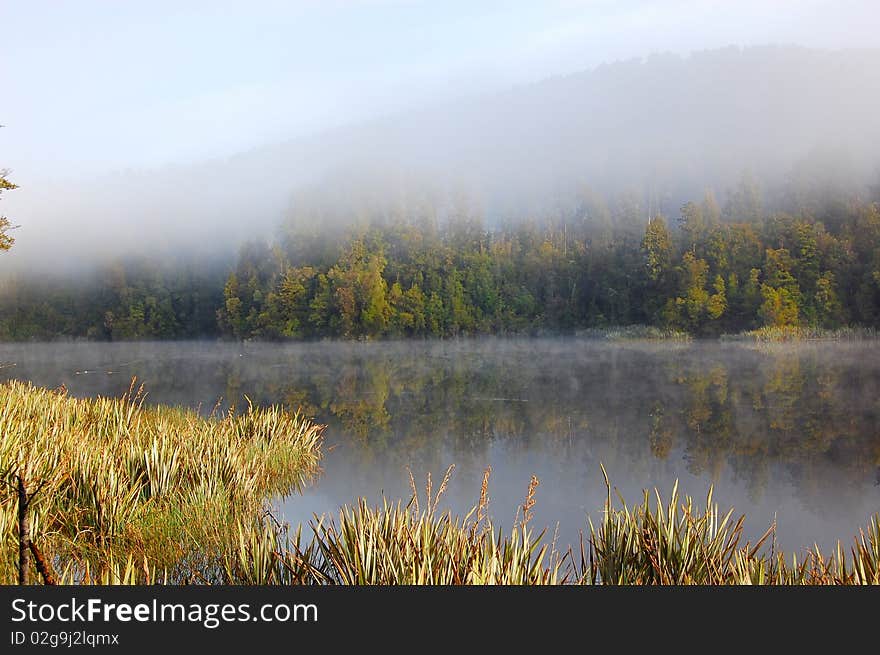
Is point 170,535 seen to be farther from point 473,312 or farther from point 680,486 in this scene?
point 473,312

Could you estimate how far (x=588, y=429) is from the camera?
1553 cm

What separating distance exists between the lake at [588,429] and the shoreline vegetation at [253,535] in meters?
1.01

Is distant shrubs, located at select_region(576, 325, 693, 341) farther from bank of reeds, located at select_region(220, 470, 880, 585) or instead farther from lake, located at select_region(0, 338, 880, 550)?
bank of reeds, located at select_region(220, 470, 880, 585)

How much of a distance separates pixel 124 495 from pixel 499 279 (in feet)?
224

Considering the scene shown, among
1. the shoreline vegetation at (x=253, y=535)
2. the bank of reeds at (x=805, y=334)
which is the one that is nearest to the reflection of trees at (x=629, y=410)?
the shoreline vegetation at (x=253, y=535)

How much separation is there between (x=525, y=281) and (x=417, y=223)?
68.8 feet

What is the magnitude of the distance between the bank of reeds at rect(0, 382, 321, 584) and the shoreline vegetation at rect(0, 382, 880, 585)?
2 centimetres

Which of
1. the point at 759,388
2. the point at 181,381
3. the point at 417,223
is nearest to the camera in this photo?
the point at 759,388

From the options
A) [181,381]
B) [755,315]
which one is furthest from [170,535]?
[755,315]

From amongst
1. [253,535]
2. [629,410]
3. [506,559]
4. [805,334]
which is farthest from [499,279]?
[506,559]

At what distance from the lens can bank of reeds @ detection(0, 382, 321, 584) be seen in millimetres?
5250

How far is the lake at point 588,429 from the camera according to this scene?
30.7 ft

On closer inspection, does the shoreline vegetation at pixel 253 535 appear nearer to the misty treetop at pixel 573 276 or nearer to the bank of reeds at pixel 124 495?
the bank of reeds at pixel 124 495

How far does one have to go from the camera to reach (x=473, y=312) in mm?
71688
